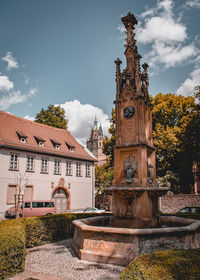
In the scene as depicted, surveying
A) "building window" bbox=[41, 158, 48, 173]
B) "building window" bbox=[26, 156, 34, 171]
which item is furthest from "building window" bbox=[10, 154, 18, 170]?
"building window" bbox=[41, 158, 48, 173]

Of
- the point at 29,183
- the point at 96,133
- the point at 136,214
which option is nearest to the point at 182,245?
the point at 136,214

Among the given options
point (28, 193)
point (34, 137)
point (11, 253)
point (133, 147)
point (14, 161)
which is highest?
point (34, 137)

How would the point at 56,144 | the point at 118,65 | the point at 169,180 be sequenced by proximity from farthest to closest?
the point at 56,144 → the point at 169,180 → the point at 118,65

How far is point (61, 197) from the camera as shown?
26.6m

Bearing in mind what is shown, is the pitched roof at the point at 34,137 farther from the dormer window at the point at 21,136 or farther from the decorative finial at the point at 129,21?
the decorative finial at the point at 129,21

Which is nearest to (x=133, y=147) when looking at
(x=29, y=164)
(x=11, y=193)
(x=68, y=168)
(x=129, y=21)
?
(x=129, y=21)

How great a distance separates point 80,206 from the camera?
28.4m

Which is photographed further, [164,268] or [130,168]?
[130,168]

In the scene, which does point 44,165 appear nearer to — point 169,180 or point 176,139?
point 169,180

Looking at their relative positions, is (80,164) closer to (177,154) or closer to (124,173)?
Answer: (177,154)

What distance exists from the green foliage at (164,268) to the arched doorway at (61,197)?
2325 cm

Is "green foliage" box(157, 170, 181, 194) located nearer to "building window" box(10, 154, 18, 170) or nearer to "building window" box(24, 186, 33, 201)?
"building window" box(24, 186, 33, 201)

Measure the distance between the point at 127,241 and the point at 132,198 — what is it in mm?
2117

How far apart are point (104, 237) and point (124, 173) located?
2.91m
